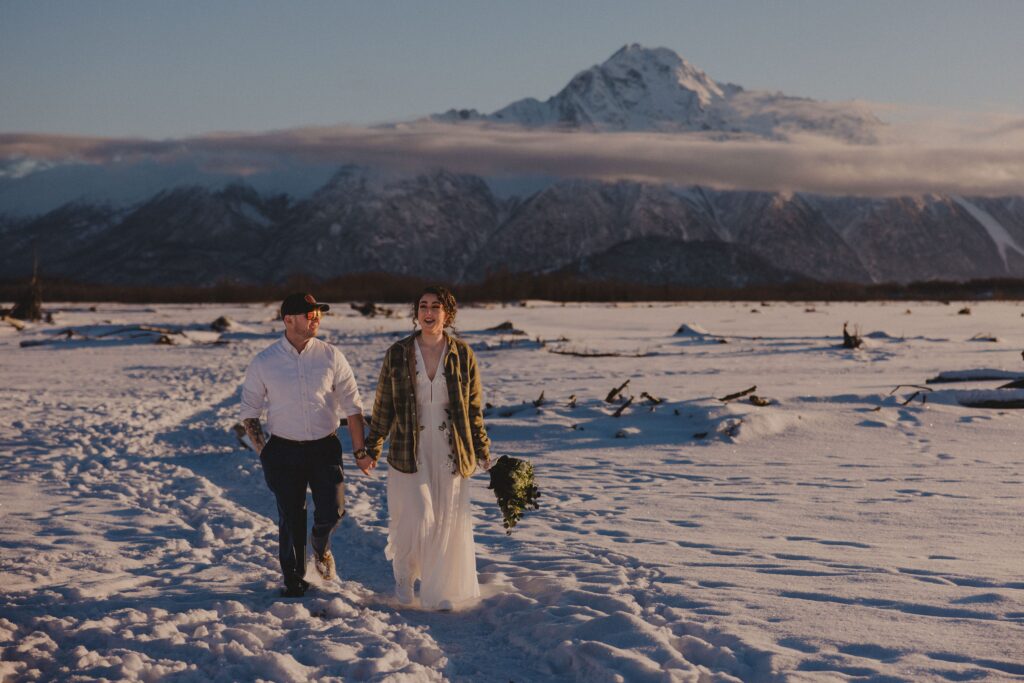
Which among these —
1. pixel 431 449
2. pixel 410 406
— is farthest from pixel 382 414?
pixel 431 449

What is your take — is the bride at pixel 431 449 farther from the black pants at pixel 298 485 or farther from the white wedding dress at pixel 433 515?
the black pants at pixel 298 485

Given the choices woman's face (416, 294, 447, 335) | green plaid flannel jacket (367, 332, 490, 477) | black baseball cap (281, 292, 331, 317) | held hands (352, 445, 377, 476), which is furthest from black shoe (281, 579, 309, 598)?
woman's face (416, 294, 447, 335)

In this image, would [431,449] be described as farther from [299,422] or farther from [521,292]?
[521,292]

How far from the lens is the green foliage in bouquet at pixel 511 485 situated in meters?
6.24

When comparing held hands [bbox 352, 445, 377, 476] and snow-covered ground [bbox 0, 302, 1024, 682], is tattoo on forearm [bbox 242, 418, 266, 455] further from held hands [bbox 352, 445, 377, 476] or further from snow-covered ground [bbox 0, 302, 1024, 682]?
snow-covered ground [bbox 0, 302, 1024, 682]

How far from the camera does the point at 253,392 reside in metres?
6.15

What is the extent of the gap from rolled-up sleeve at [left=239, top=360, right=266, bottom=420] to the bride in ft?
2.55

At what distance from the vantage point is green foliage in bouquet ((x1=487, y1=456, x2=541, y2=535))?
20.5 feet

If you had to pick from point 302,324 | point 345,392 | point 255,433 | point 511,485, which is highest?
point 302,324

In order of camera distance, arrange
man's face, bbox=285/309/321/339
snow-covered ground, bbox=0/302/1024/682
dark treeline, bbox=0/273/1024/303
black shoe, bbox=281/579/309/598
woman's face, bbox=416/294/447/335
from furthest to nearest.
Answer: dark treeline, bbox=0/273/1024/303, black shoe, bbox=281/579/309/598, man's face, bbox=285/309/321/339, woman's face, bbox=416/294/447/335, snow-covered ground, bbox=0/302/1024/682

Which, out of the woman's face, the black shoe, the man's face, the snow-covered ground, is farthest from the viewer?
the black shoe

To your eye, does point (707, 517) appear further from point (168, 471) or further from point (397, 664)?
point (168, 471)

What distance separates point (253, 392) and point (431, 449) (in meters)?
1.24

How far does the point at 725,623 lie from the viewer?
542 cm
